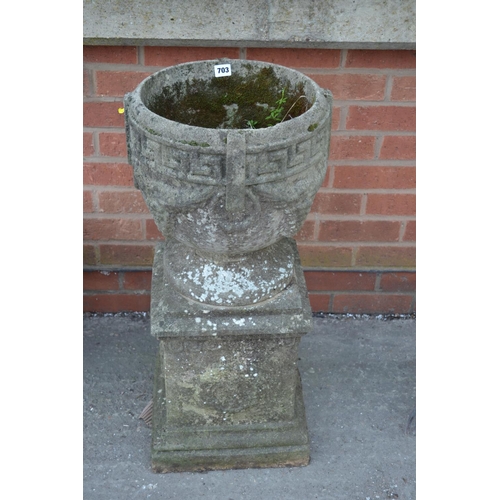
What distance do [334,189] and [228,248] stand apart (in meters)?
0.99

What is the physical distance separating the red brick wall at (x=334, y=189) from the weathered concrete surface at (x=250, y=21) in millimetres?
108

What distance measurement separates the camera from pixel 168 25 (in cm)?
236

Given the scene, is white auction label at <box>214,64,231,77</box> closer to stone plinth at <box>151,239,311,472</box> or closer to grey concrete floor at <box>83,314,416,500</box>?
stone plinth at <box>151,239,311,472</box>

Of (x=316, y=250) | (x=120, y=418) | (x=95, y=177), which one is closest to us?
(x=120, y=418)

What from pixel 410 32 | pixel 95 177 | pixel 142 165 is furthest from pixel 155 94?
pixel 410 32

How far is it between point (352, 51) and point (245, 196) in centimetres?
104

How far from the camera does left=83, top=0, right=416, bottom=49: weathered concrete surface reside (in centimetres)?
233

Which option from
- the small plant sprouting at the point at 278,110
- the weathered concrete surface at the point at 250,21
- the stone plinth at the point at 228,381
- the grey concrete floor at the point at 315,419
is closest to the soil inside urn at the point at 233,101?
the small plant sprouting at the point at 278,110

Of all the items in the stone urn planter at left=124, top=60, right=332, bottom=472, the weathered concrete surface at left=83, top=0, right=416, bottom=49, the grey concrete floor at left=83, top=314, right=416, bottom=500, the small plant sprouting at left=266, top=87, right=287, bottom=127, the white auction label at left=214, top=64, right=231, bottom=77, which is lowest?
the grey concrete floor at left=83, top=314, right=416, bottom=500

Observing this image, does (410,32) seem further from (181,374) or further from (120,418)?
(120,418)

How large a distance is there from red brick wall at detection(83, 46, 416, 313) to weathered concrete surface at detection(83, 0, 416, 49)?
0.35 feet

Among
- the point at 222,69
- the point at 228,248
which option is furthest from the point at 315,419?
the point at 222,69

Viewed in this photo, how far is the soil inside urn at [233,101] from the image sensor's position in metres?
2.12

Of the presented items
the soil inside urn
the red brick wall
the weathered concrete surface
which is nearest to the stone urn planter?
the soil inside urn
